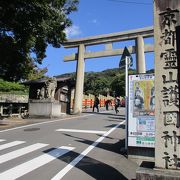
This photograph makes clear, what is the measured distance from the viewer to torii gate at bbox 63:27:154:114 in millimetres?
26406

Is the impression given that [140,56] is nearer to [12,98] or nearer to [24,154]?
[12,98]

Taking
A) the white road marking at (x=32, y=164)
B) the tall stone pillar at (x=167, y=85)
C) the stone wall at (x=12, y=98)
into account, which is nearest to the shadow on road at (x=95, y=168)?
the white road marking at (x=32, y=164)

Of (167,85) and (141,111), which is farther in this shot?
(141,111)

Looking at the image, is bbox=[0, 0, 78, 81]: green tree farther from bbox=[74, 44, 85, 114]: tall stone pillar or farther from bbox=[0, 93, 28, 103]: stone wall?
bbox=[74, 44, 85, 114]: tall stone pillar

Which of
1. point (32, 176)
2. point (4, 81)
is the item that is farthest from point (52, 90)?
point (32, 176)

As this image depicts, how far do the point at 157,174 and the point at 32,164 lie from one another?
413 centimetres

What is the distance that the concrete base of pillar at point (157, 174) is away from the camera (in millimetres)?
5235

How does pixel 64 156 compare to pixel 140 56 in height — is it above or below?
below

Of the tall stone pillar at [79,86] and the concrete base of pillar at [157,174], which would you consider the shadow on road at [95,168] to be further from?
the tall stone pillar at [79,86]

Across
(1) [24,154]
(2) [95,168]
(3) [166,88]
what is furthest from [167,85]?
(1) [24,154]

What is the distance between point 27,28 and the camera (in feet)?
56.1

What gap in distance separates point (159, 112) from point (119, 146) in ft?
18.8

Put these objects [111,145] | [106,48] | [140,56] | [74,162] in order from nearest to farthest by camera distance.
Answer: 1. [74,162]
2. [111,145]
3. [140,56]
4. [106,48]

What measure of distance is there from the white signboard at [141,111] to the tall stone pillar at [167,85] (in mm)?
3654
